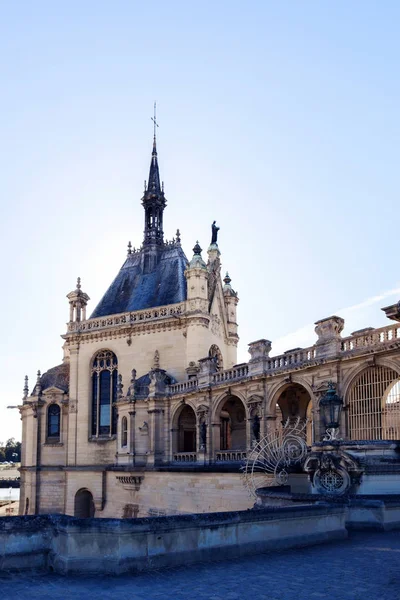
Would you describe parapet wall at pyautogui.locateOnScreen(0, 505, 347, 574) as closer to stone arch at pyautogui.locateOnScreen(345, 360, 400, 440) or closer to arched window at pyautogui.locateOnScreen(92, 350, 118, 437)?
stone arch at pyautogui.locateOnScreen(345, 360, 400, 440)

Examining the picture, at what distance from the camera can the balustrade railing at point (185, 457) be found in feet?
117

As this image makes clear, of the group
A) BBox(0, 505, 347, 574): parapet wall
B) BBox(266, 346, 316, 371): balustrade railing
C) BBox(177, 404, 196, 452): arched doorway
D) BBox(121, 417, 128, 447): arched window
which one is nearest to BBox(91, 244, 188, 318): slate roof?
BBox(177, 404, 196, 452): arched doorway

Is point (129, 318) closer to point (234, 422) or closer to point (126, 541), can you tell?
point (234, 422)

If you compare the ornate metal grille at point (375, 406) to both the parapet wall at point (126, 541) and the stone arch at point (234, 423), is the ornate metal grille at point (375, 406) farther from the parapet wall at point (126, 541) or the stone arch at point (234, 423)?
the parapet wall at point (126, 541)

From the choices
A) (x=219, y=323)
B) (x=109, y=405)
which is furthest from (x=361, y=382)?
(x=109, y=405)

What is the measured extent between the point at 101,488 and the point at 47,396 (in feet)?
30.0

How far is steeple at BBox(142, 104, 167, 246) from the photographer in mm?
50938

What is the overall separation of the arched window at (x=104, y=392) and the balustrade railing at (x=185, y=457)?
8731mm

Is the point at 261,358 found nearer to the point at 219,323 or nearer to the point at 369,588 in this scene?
the point at 219,323

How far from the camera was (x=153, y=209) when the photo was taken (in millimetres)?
52125

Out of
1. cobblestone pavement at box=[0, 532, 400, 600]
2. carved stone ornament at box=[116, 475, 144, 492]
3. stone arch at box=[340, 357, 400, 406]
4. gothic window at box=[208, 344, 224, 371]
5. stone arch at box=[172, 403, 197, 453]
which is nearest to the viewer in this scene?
cobblestone pavement at box=[0, 532, 400, 600]

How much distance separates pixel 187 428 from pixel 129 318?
9.08 m

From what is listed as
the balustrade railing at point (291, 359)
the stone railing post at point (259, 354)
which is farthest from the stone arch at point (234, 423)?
the balustrade railing at point (291, 359)

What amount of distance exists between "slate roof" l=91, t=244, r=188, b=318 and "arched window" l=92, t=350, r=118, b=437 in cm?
363
